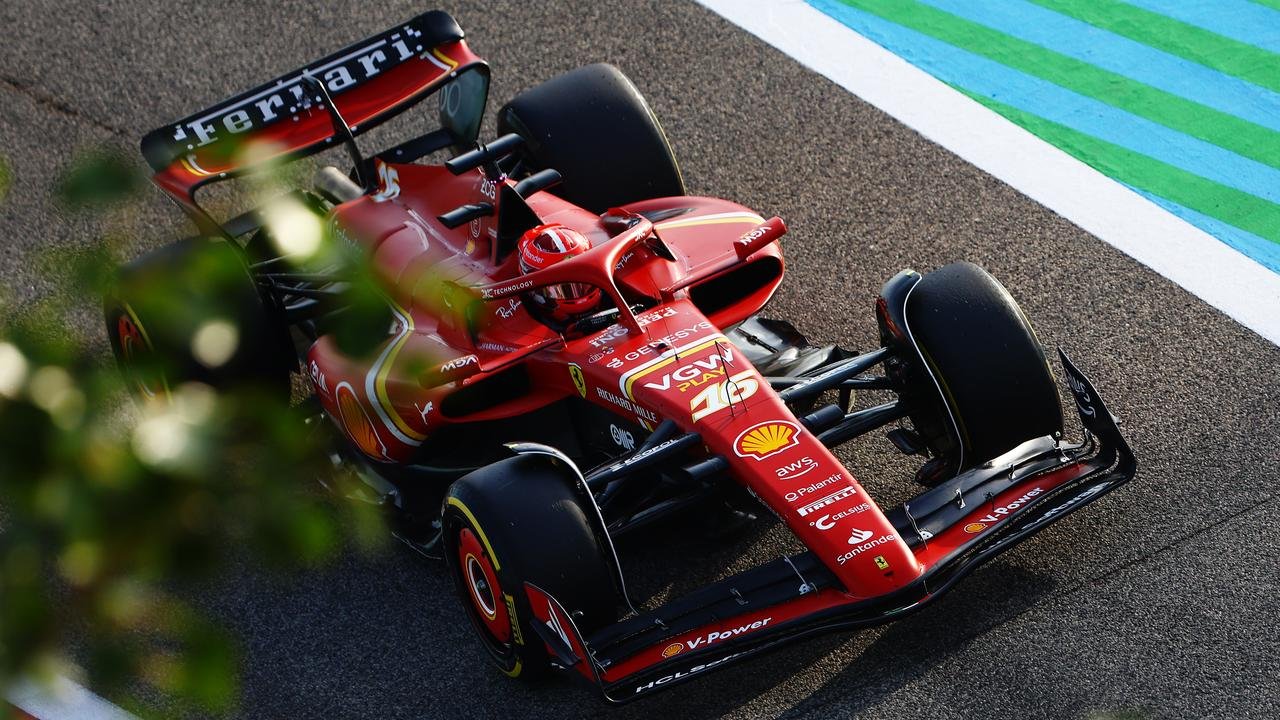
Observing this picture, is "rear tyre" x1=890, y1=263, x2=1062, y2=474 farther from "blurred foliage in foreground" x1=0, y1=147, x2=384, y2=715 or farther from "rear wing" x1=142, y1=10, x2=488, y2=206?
"blurred foliage in foreground" x1=0, y1=147, x2=384, y2=715

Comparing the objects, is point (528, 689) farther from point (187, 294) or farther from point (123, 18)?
point (123, 18)

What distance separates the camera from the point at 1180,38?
7.90 metres

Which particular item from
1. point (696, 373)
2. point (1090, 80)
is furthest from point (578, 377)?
point (1090, 80)

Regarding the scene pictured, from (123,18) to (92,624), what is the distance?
26.2 feet

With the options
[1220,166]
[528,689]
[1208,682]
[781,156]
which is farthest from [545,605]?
[1220,166]

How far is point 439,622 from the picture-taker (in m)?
4.86

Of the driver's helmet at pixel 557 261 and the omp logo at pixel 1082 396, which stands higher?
the driver's helmet at pixel 557 261

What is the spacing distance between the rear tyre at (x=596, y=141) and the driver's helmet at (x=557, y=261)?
0.87 m

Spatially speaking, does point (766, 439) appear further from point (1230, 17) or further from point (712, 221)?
point (1230, 17)

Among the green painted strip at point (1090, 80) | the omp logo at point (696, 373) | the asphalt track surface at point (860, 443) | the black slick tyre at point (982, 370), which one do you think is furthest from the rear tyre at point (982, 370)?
the green painted strip at point (1090, 80)

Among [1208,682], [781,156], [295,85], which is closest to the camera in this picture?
[1208,682]

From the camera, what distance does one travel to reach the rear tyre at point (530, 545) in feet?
13.6

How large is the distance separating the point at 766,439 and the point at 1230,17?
5076 millimetres

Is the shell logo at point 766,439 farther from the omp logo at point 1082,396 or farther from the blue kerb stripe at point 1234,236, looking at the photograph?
the blue kerb stripe at point 1234,236
